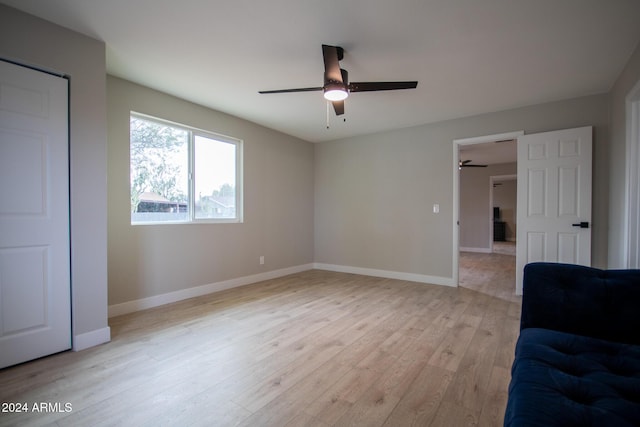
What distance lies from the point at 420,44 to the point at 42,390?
3634 mm

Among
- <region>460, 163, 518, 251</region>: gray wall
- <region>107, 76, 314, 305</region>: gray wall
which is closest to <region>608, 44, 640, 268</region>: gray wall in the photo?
<region>107, 76, 314, 305</region>: gray wall

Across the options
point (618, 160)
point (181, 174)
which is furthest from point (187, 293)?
point (618, 160)

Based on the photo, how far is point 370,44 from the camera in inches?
96.3

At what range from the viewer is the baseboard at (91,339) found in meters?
2.29

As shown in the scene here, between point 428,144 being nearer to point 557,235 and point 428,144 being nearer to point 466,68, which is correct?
point 466,68

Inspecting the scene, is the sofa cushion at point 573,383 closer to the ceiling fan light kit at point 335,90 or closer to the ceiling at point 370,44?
the ceiling fan light kit at point 335,90

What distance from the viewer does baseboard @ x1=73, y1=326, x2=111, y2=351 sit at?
2.29 metres

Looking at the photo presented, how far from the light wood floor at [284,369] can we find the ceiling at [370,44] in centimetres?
250

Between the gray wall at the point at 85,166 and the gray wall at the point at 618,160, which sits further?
the gray wall at the point at 618,160

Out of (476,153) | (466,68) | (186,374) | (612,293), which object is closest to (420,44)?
(466,68)

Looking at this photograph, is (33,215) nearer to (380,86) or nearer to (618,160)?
(380,86)

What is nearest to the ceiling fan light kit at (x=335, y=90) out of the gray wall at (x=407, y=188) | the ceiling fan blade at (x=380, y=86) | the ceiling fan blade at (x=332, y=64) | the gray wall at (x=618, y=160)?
the ceiling fan blade at (x=332, y=64)

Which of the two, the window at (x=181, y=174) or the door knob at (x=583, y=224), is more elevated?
the window at (x=181, y=174)

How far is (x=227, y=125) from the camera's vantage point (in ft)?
13.7
